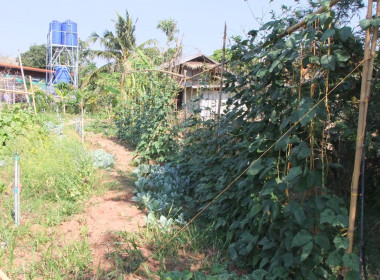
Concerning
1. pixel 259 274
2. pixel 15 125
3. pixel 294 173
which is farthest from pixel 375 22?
pixel 15 125

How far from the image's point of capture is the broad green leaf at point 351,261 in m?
2.21

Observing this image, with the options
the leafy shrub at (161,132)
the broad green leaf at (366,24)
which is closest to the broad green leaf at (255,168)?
the broad green leaf at (366,24)

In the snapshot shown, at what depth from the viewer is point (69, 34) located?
3184 cm

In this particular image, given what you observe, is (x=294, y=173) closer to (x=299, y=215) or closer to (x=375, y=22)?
(x=299, y=215)

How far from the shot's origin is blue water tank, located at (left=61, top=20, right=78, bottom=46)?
31.7m

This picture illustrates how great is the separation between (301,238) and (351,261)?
1.16 ft

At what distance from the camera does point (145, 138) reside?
7.95m

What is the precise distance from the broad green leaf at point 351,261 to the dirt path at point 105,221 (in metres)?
2.13

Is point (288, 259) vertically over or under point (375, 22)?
under

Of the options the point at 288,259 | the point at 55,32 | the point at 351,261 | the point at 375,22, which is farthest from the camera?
the point at 55,32

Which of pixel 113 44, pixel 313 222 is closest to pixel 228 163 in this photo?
pixel 313 222

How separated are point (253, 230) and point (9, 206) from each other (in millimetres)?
3417

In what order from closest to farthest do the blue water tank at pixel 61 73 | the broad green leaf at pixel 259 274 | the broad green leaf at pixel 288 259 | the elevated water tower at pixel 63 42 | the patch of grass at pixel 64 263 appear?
1. the broad green leaf at pixel 288 259
2. the broad green leaf at pixel 259 274
3. the patch of grass at pixel 64 263
4. the blue water tank at pixel 61 73
5. the elevated water tower at pixel 63 42

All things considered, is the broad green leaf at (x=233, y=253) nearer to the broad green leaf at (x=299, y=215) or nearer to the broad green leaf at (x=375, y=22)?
the broad green leaf at (x=299, y=215)
